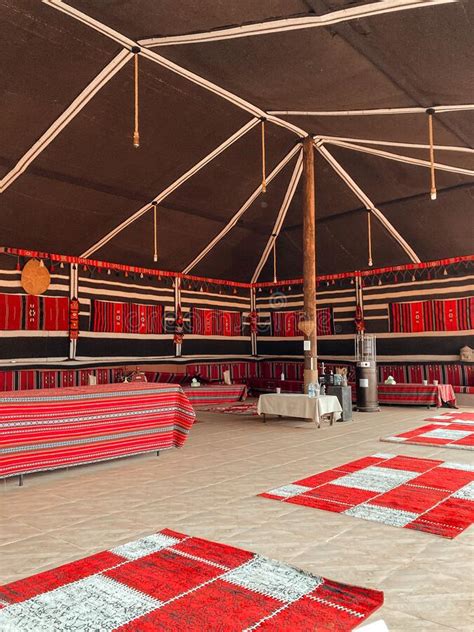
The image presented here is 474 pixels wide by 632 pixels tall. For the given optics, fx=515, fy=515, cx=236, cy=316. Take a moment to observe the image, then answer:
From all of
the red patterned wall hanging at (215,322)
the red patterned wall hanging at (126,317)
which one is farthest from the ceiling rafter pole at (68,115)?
the red patterned wall hanging at (215,322)

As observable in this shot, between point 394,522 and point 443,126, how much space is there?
5.11 meters

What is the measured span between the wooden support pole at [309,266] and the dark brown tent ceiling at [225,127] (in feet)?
1.55

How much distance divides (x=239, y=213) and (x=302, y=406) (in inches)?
181

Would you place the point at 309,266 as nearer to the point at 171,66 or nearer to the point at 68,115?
the point at 171,66

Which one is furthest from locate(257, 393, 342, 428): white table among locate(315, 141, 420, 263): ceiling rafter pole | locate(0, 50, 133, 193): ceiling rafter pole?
locate(0, 50, 133, 193): ceiling rafter pole

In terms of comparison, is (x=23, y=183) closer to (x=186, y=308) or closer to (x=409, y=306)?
(x=186, y=308)

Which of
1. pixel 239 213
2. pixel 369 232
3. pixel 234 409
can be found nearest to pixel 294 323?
pixel 369 232

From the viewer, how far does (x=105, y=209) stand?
9047 millimetres

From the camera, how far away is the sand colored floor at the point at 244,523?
8.26 feet

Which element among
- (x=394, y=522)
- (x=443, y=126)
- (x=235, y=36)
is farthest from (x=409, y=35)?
(x=394, y=522)

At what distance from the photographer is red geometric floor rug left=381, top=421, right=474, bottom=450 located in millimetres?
6058

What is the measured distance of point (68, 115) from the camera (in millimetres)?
6645

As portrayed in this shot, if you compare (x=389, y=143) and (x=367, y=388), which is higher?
(x=389, y=143)

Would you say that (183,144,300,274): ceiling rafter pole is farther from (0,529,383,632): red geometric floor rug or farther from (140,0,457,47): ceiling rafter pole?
(0,529,383,632): red geometric floor rug
